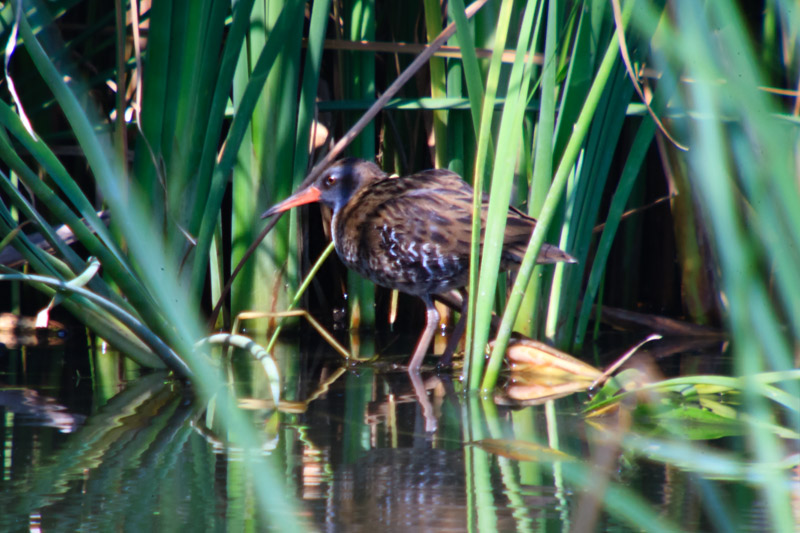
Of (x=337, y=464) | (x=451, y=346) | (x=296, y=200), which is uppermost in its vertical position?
(x=296, y=200)

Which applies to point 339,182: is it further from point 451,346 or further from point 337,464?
point 337,464

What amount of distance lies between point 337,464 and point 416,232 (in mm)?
1332

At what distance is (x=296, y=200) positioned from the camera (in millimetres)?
3162

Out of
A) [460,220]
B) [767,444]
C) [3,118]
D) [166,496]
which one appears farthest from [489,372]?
A: [767,444]

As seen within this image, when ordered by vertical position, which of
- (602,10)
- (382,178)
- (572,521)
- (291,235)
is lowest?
(572,521)

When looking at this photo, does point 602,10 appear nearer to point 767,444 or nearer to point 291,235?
point 291,235

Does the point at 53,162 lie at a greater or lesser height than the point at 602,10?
lesser

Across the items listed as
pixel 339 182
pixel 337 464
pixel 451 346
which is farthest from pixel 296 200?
pixel 337 464

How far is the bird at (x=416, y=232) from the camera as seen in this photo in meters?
2.88

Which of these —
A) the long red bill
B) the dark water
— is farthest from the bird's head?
the dark water

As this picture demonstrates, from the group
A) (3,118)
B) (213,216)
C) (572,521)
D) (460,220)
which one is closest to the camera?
(572,521)

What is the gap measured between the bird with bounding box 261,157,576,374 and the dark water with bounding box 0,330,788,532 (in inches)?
20.7

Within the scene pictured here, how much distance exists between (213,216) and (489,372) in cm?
98

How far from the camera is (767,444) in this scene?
2.27 feet
